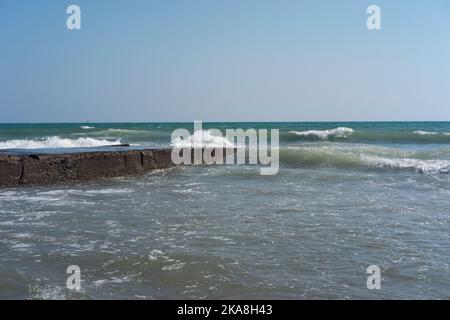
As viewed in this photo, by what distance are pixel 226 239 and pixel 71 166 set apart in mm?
6028

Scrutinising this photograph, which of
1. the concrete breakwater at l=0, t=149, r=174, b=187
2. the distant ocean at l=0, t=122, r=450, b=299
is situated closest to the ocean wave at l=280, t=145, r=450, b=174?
the distant ocean at l=0, t=122, r=450, b=299

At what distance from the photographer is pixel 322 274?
414 centimetres

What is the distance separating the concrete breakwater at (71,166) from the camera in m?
9.43

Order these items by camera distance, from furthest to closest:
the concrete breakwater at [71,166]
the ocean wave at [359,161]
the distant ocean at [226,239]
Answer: the ocean wave at [359,161] → the concrete breakwater at [71,166] → the distant ocean at [226,239]

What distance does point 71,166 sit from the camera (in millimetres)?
10281

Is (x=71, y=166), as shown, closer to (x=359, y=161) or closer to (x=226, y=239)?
(x=226, y=239)

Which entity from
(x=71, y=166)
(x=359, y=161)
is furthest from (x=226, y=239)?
(x=359, y=161)

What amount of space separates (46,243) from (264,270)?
2403mm

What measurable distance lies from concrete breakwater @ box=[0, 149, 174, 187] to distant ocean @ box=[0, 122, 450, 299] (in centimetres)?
47

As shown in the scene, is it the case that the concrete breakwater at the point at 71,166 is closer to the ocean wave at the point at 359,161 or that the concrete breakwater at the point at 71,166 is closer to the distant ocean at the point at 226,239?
the distant ocean at the point at 226,239

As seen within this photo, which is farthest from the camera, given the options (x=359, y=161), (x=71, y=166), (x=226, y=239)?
(x=359, y=161)

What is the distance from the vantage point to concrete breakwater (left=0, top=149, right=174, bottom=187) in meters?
9.43

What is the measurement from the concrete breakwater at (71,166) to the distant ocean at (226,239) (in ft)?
1.54

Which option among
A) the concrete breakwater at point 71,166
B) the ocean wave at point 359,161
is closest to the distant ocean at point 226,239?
the concrete breakwater at point 71,166
